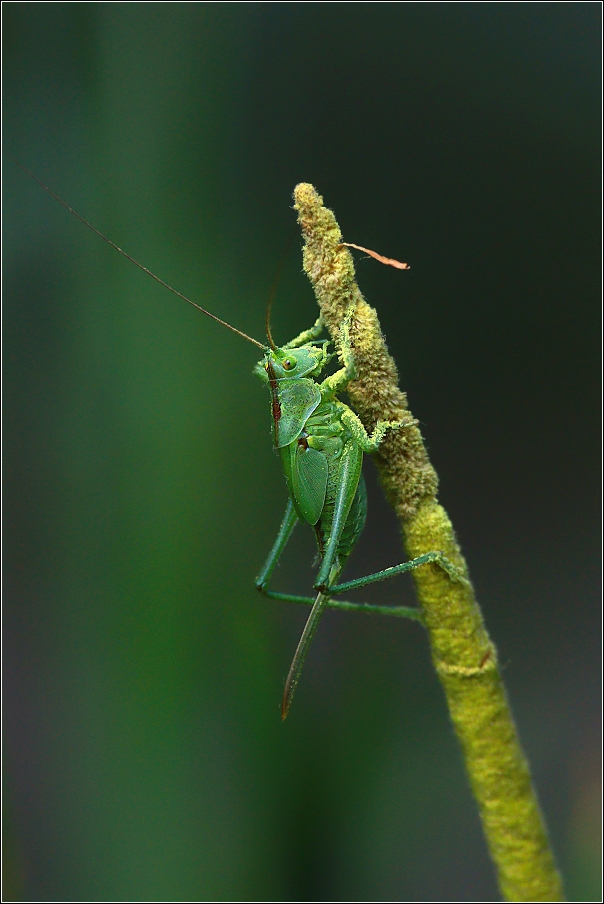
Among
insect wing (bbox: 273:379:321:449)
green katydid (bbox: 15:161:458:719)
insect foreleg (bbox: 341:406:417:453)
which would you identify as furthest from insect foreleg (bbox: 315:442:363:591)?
insect foreleg (bbox: 341:406:417:453)

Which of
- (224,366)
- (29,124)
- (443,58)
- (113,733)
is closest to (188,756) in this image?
(113,733)

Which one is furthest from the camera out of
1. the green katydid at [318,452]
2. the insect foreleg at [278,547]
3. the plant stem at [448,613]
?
the insect foreleg at [278,547]

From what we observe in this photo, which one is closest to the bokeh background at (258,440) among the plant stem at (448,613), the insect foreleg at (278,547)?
the insect foreleg at (278,547)

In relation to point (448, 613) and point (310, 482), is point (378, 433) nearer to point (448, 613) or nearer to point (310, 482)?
point (448, 613)

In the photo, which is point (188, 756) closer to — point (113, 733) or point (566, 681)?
point (113, 733)

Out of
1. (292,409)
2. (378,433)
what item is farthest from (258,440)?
(378,433)

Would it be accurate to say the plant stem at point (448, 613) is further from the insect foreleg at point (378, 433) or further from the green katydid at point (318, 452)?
the green katydid at point (318, 452)

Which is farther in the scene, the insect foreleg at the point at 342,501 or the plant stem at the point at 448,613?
the insect foreleg at the point at 342,501
